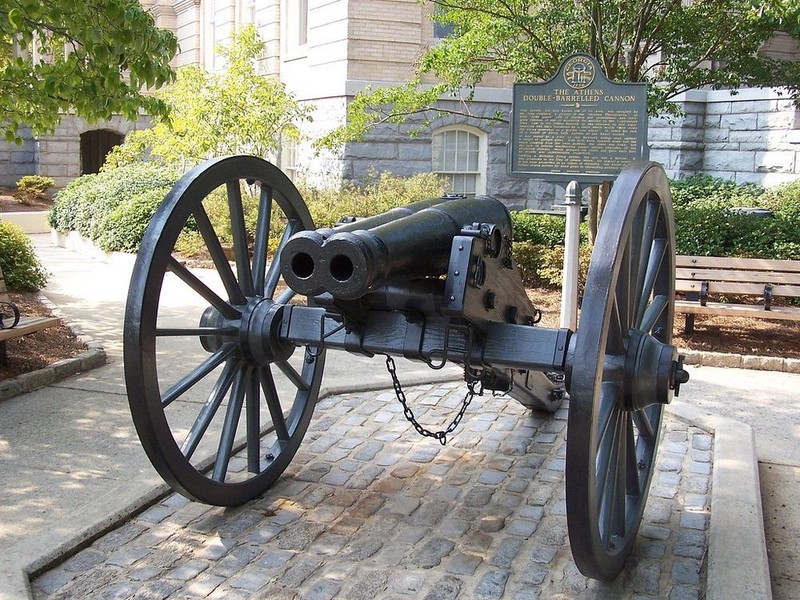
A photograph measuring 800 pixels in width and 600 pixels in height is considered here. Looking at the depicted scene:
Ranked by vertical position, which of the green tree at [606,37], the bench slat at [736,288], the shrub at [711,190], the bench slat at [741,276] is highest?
the green tree at [606,37]

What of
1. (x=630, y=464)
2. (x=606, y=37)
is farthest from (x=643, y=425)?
(x=606, y=37)

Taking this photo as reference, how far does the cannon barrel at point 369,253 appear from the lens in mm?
3471

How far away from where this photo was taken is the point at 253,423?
4562mm

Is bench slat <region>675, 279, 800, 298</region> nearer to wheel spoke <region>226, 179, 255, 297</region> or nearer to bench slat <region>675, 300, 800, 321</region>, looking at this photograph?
bench slat <region>675, 300, 800, 321</region>

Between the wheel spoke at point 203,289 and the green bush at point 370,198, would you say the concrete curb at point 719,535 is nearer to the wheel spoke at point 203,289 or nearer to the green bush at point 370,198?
the wheel spoke at point 203,289

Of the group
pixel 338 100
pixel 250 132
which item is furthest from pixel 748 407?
pixel 338 100

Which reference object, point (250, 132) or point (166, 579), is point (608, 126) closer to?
point (166, 579)

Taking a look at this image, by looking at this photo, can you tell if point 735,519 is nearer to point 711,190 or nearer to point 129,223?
point 129,223

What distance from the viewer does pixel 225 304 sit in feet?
14.5

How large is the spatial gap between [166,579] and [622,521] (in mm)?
1867

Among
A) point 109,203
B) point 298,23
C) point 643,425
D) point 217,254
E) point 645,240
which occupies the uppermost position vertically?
point 298,23

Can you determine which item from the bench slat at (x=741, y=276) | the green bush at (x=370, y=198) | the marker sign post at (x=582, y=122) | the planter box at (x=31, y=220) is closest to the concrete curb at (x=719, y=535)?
the marker sign post at (x=582, y=122)

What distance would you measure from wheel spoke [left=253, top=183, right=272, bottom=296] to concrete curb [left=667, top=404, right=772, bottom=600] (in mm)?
2425

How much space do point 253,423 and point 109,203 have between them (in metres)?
12.7
